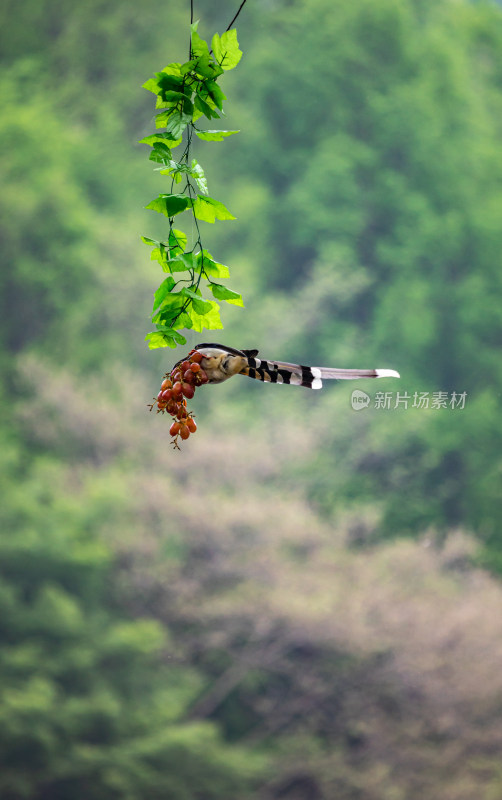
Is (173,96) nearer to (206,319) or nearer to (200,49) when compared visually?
(200,49)

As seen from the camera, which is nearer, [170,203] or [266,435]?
[170,203]

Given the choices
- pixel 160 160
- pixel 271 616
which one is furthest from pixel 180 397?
pixel 271 616

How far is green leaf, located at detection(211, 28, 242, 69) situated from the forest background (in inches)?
174

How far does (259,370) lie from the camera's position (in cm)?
93

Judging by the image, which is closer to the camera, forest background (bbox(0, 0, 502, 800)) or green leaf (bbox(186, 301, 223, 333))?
green leaf (bbox(186, 301, 223, 333))

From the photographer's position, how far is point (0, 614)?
17.3 ft

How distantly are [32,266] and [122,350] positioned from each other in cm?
81

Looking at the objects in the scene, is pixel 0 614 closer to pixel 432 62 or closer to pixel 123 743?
pixel 123 743

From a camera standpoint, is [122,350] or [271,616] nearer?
[271,616]

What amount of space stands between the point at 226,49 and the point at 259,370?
0.32 m

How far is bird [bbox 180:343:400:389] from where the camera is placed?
0.91 m

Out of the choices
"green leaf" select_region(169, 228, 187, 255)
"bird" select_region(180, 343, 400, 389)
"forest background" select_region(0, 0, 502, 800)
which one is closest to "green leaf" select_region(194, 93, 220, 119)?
"green leaf" select_region(169, 228, 187, 255)

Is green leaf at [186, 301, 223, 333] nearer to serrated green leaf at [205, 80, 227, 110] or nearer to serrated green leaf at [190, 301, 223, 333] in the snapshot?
serrated green leaf at [190, 301, 223, 333]

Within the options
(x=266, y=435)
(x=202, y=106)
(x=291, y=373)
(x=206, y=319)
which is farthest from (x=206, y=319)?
(x=266, y=435)
